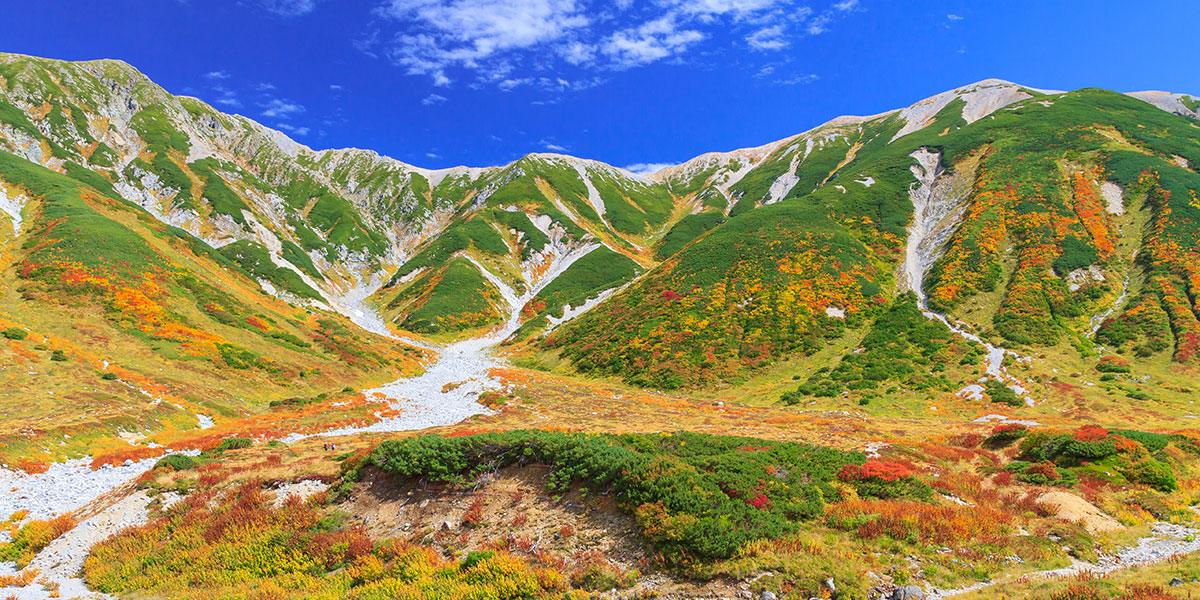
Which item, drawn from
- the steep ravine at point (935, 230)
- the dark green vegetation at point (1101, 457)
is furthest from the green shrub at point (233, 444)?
the steep ravine at point (935, 230)

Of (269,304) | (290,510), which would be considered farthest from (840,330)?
(269,304)

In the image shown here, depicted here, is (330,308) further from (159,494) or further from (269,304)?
(159,494)

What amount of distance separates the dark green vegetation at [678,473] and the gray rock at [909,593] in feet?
8.24

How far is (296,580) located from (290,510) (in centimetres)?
402

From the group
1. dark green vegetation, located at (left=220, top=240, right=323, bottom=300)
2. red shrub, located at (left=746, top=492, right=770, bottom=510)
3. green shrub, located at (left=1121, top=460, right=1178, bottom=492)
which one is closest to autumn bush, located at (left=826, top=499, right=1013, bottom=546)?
red shrub, located at (left=746, top=492, right=770, bottom=510)

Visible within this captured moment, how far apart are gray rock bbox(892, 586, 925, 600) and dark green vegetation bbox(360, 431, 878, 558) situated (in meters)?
2.51

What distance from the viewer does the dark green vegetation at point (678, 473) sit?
11172 millimetres

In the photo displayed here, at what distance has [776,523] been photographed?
11492 mm

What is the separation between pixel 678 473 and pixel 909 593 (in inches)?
219

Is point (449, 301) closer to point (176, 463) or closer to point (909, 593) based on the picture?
point (176, 463)

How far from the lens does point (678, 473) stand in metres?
13.1

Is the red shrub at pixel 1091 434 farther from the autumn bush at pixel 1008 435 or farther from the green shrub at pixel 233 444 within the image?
the green shrub at pixel 233 444

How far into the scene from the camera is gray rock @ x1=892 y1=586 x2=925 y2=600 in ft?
29.8

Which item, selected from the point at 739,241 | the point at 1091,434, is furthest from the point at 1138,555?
the point at 739,241
